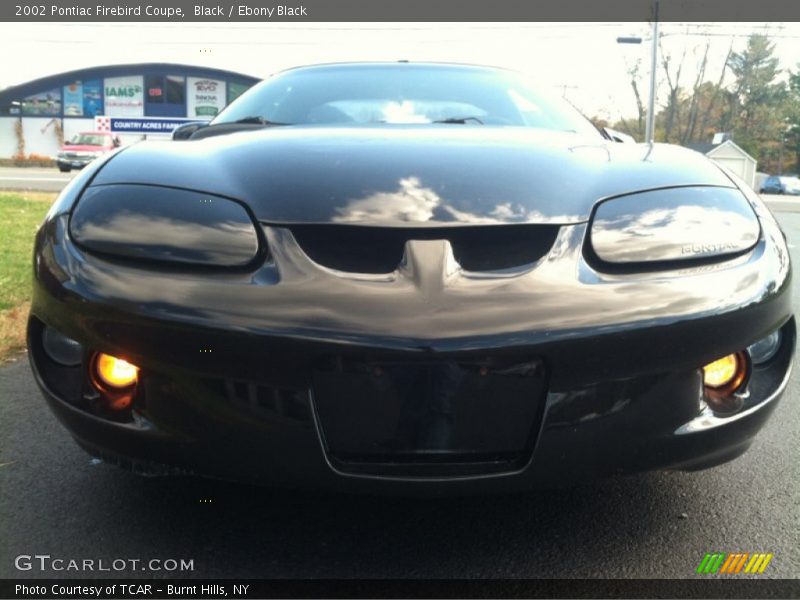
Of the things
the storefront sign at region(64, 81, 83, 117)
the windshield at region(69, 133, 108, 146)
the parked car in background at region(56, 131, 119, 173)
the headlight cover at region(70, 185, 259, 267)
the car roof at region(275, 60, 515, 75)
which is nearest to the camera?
the headlight cover at region(70, 185, 259, 267)

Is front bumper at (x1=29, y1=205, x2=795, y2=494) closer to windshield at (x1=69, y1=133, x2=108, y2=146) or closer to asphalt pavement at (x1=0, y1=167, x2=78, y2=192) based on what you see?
asphalt pavement at (x1=0, y1=167, x2=78, y2=192)

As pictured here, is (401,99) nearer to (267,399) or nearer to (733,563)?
(267,399)

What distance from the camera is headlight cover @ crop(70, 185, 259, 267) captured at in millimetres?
1448

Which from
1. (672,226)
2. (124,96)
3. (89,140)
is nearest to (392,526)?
(672,226)

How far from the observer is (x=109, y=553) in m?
1.61

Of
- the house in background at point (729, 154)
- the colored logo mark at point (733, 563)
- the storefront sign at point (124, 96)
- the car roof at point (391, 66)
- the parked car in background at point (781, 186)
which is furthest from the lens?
the parked car in background at point (781, 186)

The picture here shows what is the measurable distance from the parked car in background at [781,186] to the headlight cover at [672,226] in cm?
4999

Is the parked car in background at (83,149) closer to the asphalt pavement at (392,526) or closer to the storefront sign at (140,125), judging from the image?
the storefront sign at (140,125)

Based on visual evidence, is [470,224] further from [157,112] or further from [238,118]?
[157,112]

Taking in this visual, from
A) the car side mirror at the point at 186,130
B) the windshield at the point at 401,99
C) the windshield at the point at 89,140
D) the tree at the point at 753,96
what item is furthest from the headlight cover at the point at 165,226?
the tree at the point at 753,96

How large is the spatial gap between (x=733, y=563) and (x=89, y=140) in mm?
35633

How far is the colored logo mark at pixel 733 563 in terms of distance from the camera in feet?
5.22

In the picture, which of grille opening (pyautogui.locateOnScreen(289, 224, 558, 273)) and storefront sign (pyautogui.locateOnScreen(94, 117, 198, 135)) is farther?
storefront sign (pyautogui.locateOnScreen(94, 117, 198, 135))

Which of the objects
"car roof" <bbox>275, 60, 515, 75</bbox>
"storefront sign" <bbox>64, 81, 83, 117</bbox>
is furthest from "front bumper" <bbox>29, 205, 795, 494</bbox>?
"storefront sign" <bbox>64, 81, 83, 117</bbox>
